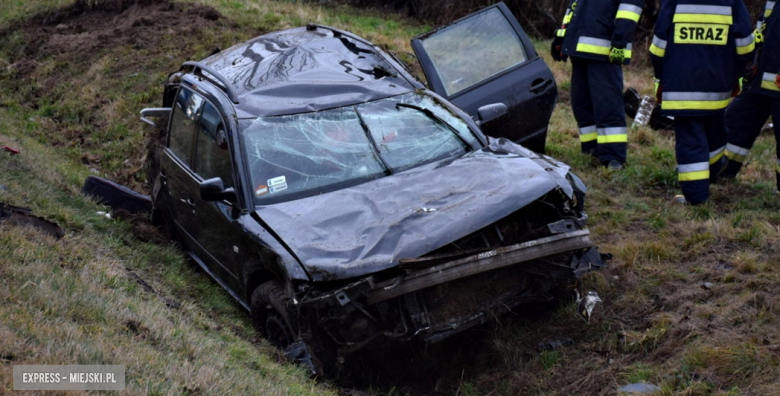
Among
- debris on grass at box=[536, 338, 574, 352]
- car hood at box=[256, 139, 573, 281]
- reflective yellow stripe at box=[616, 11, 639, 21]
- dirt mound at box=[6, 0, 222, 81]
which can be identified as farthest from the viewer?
dirt mound at box=[6, 0, 222, 81]

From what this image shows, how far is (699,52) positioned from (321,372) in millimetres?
4131

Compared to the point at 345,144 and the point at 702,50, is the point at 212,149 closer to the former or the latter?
the point at 345,144

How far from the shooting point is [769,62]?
6.76 meters

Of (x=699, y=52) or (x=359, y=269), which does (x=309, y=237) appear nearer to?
(x=359, y=269)

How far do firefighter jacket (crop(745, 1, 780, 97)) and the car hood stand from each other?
2.39m

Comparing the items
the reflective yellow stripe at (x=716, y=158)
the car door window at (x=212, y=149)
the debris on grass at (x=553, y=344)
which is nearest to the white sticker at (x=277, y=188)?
the car door window at (x=212, y=149)

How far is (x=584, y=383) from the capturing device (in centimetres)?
478

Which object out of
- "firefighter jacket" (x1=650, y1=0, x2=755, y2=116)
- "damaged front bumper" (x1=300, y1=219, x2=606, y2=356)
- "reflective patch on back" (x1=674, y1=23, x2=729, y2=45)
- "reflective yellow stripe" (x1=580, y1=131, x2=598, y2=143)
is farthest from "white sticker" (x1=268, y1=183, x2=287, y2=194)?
"reflective yellow stripe" (x1=580, y1=131, x2=598, y2=143)

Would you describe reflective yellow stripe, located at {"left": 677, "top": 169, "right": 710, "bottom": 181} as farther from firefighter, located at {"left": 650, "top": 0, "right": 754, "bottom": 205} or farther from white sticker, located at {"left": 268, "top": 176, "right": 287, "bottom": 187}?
white sticker, located at {"left": 268, "top": 176, "right": 287, "bottom": 187}

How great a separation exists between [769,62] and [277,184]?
4059 mm

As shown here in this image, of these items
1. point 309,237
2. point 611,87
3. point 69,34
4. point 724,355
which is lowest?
point 69,34

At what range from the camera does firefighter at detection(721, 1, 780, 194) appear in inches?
266

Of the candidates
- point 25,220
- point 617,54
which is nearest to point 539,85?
point 617,54

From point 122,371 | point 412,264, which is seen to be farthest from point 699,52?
point 122,371
